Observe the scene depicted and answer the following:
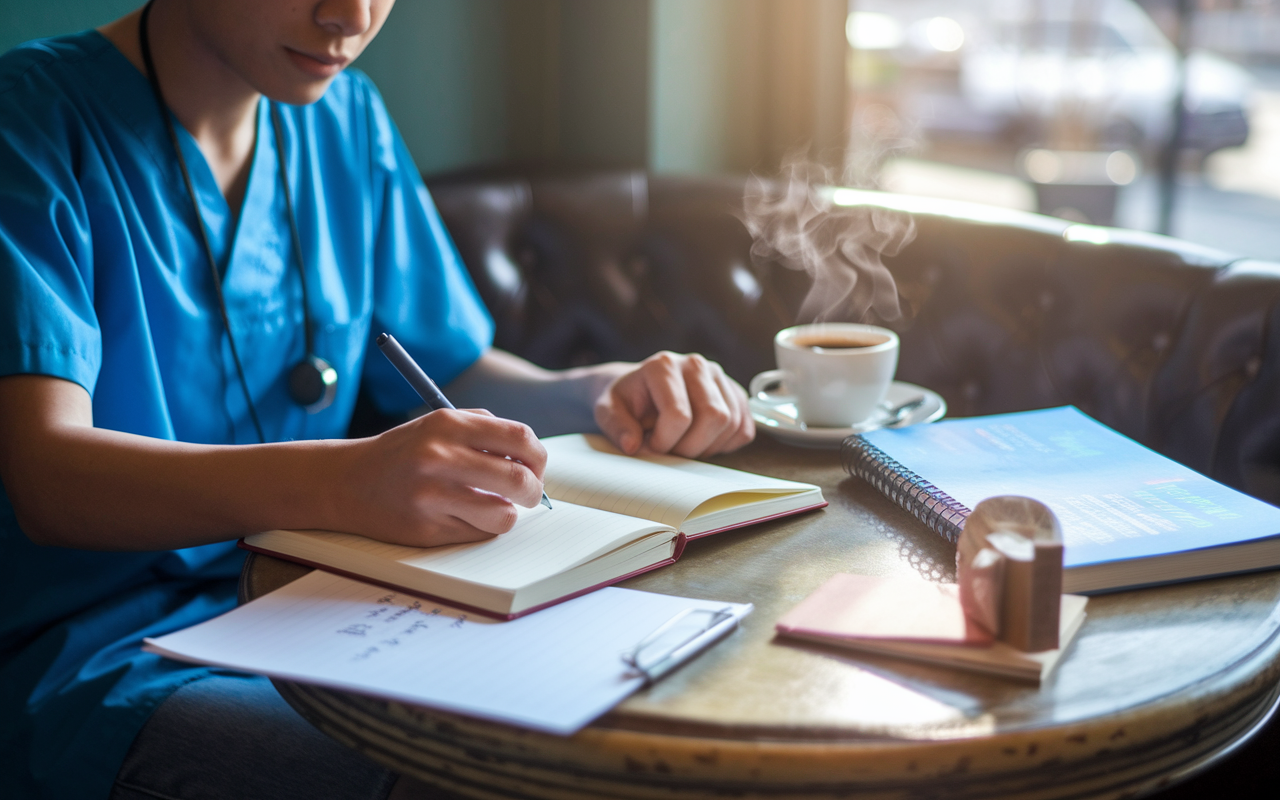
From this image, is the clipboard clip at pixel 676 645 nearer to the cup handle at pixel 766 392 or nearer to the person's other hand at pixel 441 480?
the person's other hand at pixel 441 480

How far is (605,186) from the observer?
6.36 feet

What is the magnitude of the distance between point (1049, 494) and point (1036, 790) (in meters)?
0.36

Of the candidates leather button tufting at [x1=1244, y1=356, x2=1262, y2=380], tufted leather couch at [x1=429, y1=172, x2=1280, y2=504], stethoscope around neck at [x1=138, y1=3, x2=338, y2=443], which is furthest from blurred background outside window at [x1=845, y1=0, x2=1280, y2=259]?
stethoscope around neck at [x1=138, y1=3, x2=338, y2=443]

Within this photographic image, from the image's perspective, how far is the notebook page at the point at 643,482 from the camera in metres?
0.92

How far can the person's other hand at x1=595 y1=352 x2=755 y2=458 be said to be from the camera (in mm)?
1088

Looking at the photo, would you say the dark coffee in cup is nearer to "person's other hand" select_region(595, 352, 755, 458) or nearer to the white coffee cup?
the white coffee cup

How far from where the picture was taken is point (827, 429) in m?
1.20

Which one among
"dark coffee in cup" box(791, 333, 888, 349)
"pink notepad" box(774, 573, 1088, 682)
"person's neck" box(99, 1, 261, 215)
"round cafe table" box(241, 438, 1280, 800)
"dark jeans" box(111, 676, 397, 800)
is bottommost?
"dark jeans" box(111, 676, 397, 800)

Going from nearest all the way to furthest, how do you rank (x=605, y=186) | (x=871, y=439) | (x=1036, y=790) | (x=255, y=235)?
(x=1036, y=790) < (x=871, y=439) < (x=255, y=235) < (x=605, y=186)

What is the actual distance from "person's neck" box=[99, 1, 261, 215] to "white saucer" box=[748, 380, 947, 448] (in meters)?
0.72

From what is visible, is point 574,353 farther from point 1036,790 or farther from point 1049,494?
point 1036,790

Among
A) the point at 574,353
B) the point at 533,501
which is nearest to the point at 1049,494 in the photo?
the point at 533,501

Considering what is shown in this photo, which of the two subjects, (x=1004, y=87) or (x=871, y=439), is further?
(x=1004, y=87)

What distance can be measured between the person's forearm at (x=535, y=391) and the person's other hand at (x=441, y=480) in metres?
0.43
